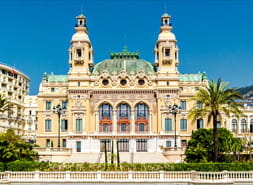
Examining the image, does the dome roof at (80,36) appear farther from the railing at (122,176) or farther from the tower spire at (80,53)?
the railing at (122,176)

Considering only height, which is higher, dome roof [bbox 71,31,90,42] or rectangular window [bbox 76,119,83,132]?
dome roof [bbox 71,31,90,42]

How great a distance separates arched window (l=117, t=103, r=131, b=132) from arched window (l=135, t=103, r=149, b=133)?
1.58 metres

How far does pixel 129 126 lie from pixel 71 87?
13.6 m

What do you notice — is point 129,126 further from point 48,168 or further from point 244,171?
point 244,171

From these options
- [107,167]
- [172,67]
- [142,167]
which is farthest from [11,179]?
[172,67]

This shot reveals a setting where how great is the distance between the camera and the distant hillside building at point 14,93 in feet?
349

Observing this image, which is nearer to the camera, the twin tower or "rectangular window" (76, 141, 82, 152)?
"rectangular window" (76, 141, 82, 152)

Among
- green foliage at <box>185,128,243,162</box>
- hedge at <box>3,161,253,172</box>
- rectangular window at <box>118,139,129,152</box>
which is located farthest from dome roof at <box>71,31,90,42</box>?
hedge at <box>3,161,253,172</box>

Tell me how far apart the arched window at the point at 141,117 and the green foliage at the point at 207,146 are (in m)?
20.2

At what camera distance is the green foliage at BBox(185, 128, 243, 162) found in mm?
55747

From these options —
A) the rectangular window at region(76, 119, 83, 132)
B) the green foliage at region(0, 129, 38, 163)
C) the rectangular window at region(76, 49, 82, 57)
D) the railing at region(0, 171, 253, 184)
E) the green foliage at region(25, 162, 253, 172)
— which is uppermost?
the rectangular window at region(76, 49, 82, 57)

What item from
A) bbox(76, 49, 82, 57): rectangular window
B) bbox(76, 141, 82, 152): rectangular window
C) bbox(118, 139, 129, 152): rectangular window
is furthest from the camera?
bbox(76, 49, 82, 57): rectangular window

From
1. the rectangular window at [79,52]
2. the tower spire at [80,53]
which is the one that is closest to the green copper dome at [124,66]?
the tower spire at [80,53]

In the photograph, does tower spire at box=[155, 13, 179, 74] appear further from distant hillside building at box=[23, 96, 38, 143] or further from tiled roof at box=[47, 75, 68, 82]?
distant hillside building at box=[23, 96, 38, 143]
